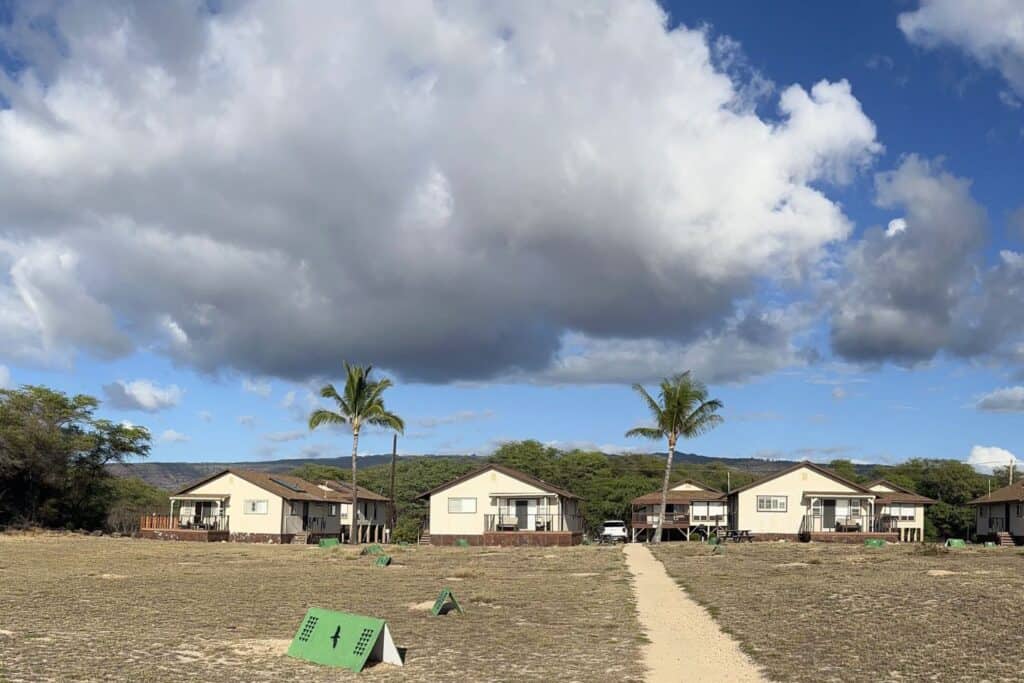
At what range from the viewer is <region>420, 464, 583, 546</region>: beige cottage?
62062mm

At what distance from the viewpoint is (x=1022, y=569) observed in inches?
1203

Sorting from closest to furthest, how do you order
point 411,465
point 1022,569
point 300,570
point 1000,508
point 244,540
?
1. point 1022,569
2. point 300,570
3. point 244,540
4. point 1000,508
5. point 411,465

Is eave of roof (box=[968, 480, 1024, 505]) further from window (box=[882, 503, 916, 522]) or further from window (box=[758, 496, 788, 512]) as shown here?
window (box=[758, 496, 788, 512])

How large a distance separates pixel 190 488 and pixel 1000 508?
56585 mm

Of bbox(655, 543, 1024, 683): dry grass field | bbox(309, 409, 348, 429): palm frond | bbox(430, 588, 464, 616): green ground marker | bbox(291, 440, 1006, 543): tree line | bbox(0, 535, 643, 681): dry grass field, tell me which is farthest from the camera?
bbox(291, 440, 1006, 543): tree line

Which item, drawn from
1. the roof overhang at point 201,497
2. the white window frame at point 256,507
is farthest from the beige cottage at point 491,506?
the roof overhang at point 201,497

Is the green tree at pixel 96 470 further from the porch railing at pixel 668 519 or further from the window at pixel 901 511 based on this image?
the window at pixel 901 511

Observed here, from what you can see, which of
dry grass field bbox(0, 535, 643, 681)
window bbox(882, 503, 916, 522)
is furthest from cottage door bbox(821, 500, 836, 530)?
dry grass field bbox(0, 535, 643, 681)

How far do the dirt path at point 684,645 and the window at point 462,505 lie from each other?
36940 millimetres

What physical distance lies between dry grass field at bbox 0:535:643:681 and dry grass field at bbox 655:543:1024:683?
244 centimetres

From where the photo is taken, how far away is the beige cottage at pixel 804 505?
211ft

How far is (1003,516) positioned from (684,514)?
22.2m

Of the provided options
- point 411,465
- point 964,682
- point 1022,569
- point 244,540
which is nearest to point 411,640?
point 964,682

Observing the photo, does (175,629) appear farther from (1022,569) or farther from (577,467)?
(577,467)
